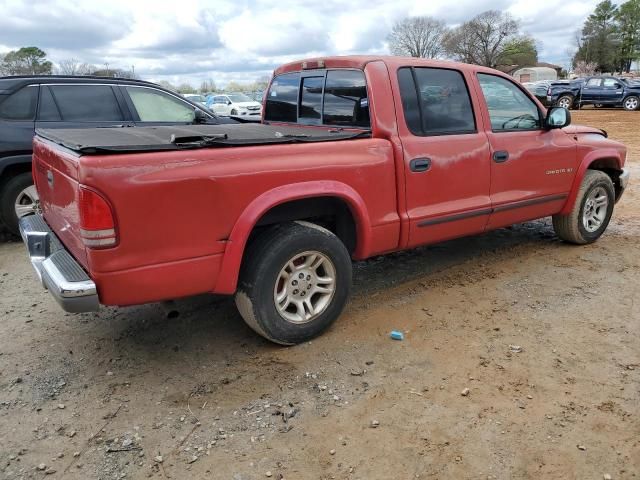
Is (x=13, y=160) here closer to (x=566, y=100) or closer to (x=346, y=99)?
(x=346, y=99)

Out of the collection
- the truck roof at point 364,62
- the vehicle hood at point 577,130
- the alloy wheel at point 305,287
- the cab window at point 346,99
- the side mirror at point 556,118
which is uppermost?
the truck roof at point 364,62

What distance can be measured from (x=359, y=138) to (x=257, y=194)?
0.95 meters

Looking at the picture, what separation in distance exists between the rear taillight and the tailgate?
0.30ft

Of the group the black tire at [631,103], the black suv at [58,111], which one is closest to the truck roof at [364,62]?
the black suv at [58,111]

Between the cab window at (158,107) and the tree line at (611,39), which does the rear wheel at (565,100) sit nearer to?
the cab window at (158,107)

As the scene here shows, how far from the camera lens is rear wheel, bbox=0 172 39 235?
19.1 feet

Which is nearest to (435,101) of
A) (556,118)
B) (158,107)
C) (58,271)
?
(556,118)

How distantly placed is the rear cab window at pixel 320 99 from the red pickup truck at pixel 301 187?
0.05 ft

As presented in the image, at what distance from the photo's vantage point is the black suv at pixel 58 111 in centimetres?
581

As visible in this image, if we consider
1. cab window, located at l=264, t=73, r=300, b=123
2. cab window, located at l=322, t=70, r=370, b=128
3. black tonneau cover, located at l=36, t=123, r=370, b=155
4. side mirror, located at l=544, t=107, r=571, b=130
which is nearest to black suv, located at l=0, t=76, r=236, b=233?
cab window, located at l=264, t=73, r=300, b=123

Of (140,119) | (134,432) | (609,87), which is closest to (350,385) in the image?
(134,432)

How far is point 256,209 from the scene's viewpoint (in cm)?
309

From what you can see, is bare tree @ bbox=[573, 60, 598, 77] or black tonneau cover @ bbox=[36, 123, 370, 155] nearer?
black tonneau cover @ bbox=[36, 123, 370, 155]

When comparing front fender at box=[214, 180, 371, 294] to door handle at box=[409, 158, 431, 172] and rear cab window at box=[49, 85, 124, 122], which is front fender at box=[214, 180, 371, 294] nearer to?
door handle at box=[409, 158, 431, 172]
